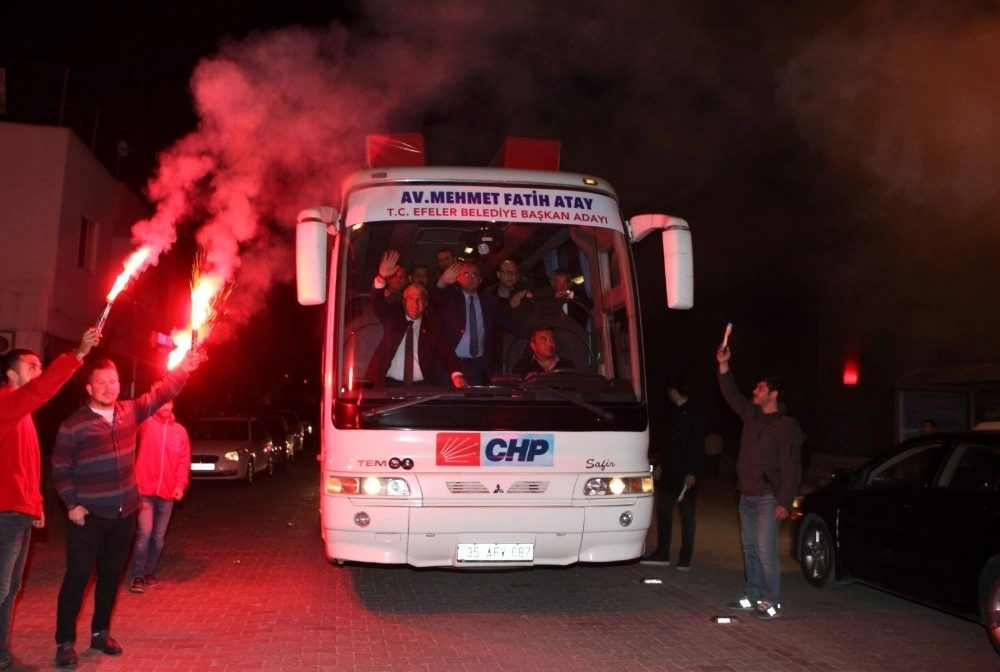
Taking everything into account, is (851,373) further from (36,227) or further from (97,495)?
(97,495)

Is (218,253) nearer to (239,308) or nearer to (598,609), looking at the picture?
(239,308)

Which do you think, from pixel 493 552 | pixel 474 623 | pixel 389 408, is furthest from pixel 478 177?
pixel 474 623

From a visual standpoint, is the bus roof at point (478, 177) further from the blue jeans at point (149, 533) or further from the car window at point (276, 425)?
the car window at point (276, 425)

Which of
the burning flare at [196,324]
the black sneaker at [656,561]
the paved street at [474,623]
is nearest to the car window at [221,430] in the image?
the paved street at [474,623]

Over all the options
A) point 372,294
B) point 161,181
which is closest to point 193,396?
point 161,181

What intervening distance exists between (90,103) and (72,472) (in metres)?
18.2

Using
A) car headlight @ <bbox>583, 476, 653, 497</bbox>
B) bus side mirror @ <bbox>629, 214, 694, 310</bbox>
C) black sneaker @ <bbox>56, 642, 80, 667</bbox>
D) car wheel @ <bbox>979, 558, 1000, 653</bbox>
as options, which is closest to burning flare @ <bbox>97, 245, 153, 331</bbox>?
black sneaker @ <bbox>56, 642, 80, 667</bbox>

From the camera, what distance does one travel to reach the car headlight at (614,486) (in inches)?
266

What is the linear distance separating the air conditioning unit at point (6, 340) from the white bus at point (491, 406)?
40.8ft

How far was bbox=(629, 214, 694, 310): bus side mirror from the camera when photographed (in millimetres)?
6969

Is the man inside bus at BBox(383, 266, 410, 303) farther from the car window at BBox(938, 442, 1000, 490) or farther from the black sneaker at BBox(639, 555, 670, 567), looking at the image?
the car window at BBox(938, 442, 1000, 490)

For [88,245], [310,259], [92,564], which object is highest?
[88,245]

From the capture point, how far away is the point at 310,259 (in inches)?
261

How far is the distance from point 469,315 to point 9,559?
11.7 feet
